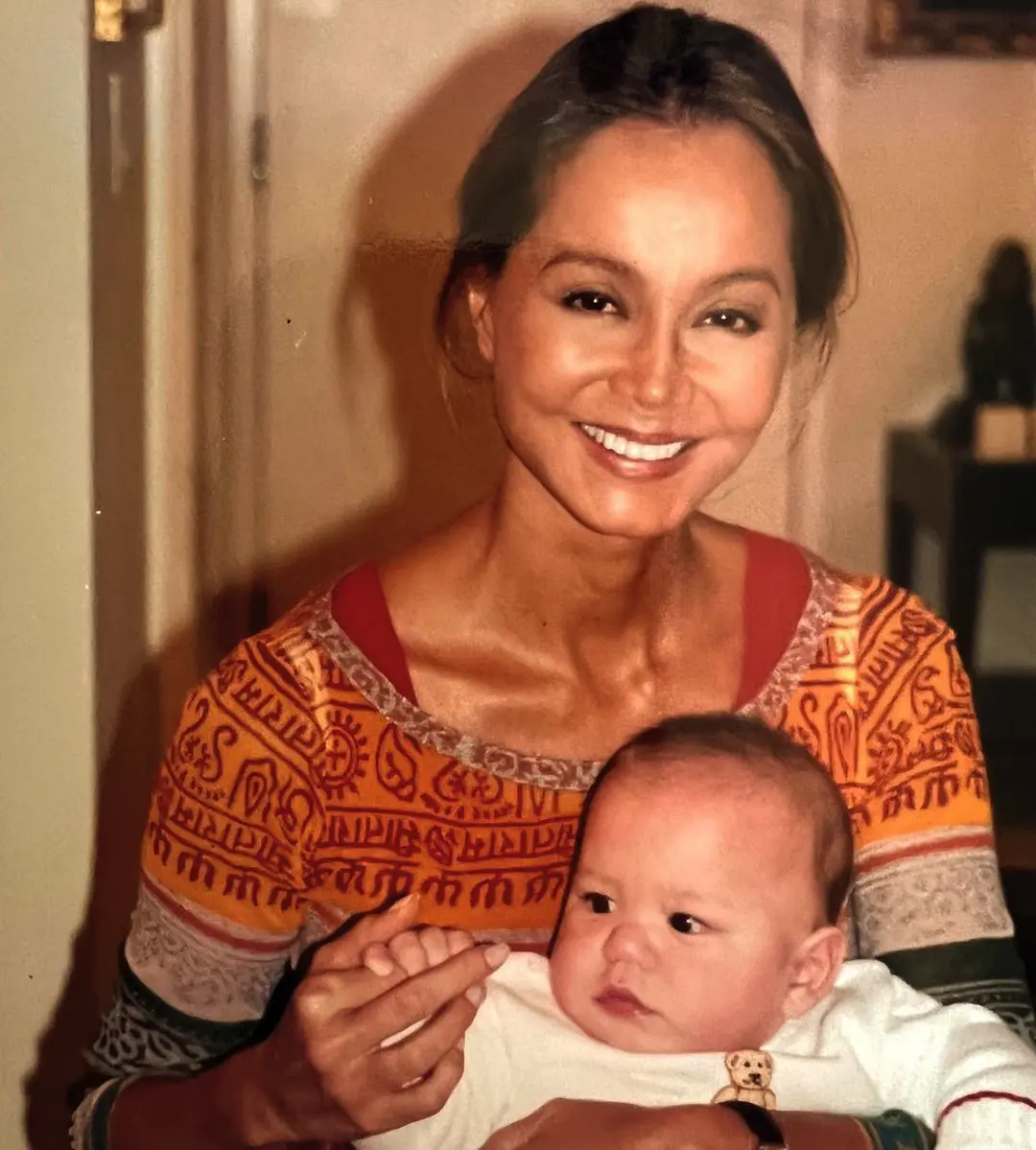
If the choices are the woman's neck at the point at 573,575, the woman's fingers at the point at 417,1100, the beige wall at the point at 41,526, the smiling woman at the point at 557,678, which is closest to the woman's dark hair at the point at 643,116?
the smiling woman at the point at 557,678

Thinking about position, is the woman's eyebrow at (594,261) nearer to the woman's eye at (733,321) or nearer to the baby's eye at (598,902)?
the woman's eye at (733,321)

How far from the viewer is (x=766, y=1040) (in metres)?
0.66

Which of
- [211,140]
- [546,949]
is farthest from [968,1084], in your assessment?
[211,140]

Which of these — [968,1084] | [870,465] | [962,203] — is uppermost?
[962,203]

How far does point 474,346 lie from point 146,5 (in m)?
0.26

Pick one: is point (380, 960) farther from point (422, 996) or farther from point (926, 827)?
point (926, 827)

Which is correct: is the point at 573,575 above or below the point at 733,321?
below

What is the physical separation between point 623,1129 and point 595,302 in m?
0.38

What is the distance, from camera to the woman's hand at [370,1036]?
0.65 metres

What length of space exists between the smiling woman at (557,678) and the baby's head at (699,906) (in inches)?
1.4

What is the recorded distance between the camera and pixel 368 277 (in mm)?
729

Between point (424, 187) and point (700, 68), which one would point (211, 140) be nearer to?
point (424, 187)

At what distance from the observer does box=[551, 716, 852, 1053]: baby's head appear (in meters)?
0.64

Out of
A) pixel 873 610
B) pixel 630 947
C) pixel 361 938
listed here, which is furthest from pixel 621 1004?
pixel 873 610
